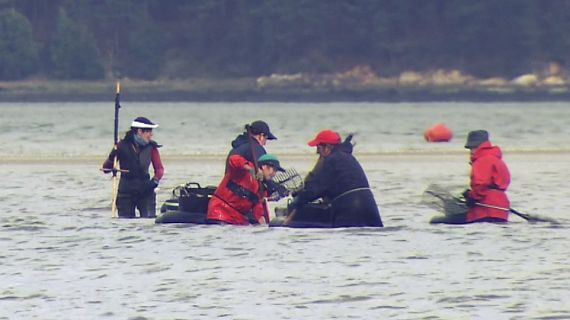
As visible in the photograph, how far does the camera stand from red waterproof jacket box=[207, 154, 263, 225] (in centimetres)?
2302

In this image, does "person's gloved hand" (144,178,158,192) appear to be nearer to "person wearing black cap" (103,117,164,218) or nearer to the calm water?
"person wearing black cap" (103,117,164,218)

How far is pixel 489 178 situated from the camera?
23.4 m

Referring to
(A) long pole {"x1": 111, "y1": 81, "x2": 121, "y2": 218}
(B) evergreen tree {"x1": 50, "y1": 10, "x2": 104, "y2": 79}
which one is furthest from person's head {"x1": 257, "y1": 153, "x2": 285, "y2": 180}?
(B) evergreen tree {"x1": 50, "y1": 10, "x2": 104, "y2": 79}

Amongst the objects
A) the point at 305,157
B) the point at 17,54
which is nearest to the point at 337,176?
the point at 305,157

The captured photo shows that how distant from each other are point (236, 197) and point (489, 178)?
3.49 metres

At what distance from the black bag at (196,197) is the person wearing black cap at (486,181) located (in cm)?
365

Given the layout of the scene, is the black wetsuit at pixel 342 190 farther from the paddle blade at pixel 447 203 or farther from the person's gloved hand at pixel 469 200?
the paddle blade at pixel 447 203

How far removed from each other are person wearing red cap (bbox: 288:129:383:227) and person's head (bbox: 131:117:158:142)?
2507 mm

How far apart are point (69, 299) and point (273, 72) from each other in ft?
322

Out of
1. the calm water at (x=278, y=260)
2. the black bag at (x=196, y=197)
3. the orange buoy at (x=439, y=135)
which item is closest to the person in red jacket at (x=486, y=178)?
the calm water at (x=278, y=260)

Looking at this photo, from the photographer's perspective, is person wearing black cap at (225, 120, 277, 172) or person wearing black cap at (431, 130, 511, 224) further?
person wearing black cap at (431, 130, 511, 224)

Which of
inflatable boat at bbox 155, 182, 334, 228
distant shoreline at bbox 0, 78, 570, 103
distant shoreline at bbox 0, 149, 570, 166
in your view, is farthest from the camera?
distant shoreline at bbox 0, 78, 570, 103

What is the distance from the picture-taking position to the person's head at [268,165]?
22.5 meters

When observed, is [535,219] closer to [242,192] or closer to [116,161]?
[242,192]
